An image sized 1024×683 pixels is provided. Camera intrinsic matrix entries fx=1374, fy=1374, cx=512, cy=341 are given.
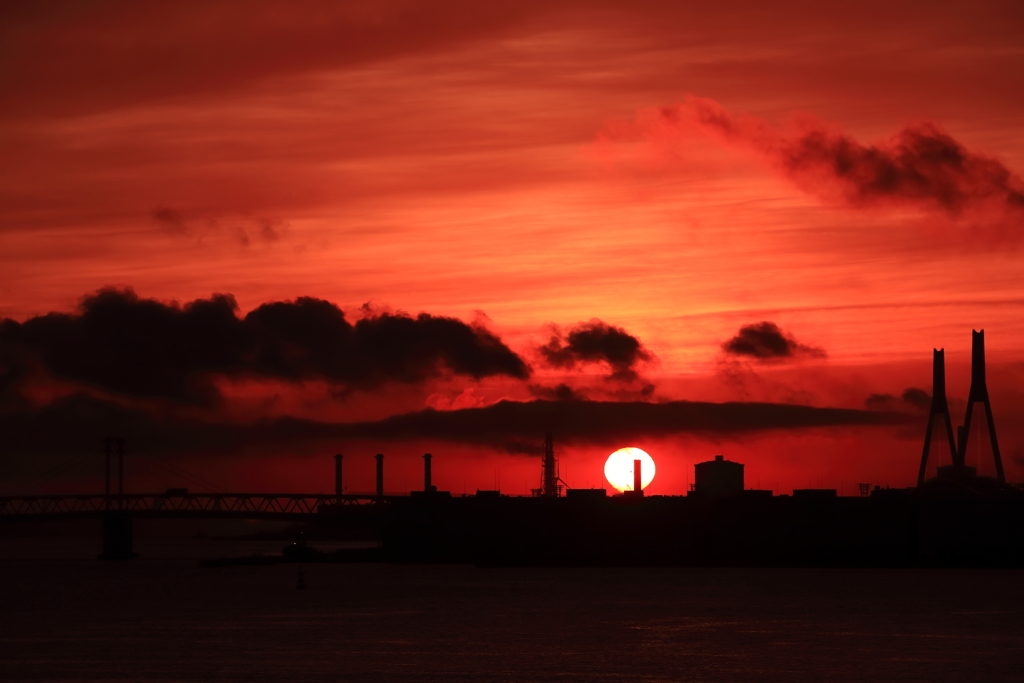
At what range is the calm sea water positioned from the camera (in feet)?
196

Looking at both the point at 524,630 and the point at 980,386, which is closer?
the point at 524,630

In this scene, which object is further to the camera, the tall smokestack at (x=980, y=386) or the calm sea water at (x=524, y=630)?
the tall smokestack at (x=980, y=386)

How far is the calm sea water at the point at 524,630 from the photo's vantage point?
5969 centimetres

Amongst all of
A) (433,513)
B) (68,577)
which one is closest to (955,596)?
(433,513)

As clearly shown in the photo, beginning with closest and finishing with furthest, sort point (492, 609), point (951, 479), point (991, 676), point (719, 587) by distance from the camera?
point (991, 676)
point (492, 609)
point (719, 587)
point (951, 479)

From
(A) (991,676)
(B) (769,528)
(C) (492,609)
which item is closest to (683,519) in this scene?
(B) (769,528)

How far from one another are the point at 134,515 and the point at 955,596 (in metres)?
127

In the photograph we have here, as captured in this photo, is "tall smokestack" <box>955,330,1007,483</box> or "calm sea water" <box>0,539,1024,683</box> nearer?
"calm sea water" <box>0,539,1024,683</box>

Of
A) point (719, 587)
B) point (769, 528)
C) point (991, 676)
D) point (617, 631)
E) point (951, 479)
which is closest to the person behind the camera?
point (991, 676)

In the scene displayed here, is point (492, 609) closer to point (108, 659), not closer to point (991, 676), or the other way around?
point (108, 659)

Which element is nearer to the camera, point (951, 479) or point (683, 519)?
point (683, 519)

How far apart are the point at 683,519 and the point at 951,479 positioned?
130ft

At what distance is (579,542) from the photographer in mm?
162750

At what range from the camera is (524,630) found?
257ft
